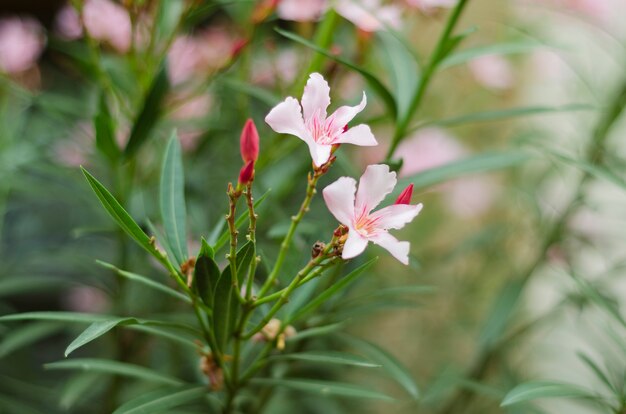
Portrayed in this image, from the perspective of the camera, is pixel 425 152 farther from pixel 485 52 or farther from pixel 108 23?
pixel 108 23

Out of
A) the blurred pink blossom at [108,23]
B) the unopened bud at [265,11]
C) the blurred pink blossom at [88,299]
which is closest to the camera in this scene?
the unopened bud at [265,11]

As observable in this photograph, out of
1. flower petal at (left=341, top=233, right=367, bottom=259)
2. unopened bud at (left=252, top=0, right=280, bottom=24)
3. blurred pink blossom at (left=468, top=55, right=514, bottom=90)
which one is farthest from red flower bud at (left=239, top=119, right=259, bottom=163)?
blurred pink blossom at (left=468, top=55, right=514, bottom=90)

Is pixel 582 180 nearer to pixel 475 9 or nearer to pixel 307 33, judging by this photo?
pixel 307 33

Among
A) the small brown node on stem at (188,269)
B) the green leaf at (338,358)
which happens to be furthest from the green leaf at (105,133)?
the green leaf at (338,358)

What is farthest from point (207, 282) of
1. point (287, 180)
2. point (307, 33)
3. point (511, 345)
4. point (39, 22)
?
point (39, 22)

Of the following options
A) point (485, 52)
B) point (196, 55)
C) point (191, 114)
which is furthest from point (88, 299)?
point (485, 52)

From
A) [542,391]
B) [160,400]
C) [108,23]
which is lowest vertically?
[160,400]

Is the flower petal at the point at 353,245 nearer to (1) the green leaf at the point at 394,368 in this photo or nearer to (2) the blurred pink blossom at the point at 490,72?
(1) the green leaf at the point at 394,368
